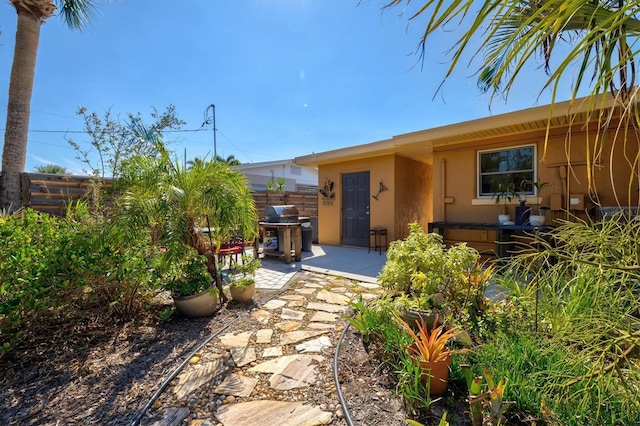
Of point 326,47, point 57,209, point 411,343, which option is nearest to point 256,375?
point 411,343

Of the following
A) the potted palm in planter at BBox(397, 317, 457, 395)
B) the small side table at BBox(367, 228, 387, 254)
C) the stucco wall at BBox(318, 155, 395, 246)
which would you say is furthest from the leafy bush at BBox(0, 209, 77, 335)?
the stucco wall at BBox(318, 155, 395, 246)

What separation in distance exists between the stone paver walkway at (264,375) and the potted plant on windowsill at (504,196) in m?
3.85

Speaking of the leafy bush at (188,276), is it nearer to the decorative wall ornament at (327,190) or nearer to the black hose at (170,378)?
the black hose at (170,378)

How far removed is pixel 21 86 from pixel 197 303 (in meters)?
5.41

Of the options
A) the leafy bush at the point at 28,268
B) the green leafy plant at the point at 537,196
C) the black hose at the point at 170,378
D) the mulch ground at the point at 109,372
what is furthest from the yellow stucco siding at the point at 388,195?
the leafy bush at the point at 28,268

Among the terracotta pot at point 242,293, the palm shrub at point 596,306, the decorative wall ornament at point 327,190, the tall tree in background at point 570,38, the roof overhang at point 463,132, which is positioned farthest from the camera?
the decorative wall ornament at point 327,190

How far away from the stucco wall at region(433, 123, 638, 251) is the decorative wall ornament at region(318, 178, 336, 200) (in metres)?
2.88

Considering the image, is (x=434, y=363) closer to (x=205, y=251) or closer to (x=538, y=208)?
(x=205, y=251)

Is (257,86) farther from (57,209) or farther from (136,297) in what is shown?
(136,297)

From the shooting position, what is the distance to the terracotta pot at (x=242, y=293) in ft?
11.5

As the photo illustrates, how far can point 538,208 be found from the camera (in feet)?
16.4

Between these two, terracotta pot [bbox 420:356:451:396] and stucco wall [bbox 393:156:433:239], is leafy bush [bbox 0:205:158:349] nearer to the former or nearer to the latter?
terracotta pot [bbox 420:356:451:396]

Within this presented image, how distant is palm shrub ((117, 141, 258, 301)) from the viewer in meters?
2.73

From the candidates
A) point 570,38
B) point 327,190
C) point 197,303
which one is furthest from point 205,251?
point 327,190
